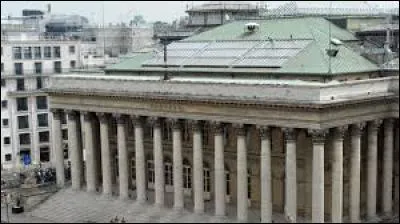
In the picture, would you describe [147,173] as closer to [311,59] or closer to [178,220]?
[178,220]

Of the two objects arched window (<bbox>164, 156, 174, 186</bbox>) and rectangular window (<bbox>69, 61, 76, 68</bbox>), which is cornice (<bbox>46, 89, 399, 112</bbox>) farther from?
rectangular window (<bbox>69, 61, 76, 68</bbox>)

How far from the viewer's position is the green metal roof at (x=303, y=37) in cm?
6056

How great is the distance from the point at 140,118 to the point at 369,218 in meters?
21.8

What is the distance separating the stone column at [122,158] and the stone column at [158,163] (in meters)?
4.08

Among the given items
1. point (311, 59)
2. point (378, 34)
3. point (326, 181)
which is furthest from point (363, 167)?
point (378, 34)

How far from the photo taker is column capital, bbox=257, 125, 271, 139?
189 ft

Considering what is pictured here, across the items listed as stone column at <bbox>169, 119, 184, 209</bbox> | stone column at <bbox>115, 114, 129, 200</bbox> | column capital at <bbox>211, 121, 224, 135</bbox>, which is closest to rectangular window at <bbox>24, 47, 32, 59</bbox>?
stone column at <bbox>115, 114, 129, 200</bbox>

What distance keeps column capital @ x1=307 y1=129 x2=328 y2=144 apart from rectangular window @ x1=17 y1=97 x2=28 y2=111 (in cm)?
5182

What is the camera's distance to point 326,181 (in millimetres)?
59094

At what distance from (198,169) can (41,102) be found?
41994 mm

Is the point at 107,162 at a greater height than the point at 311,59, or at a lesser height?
lesser

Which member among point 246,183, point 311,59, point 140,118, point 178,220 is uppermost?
point 311,59

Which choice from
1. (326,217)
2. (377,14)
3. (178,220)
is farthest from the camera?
(377,14)

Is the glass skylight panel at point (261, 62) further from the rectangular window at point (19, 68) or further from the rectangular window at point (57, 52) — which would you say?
the rectangular window at point (57, 52)
